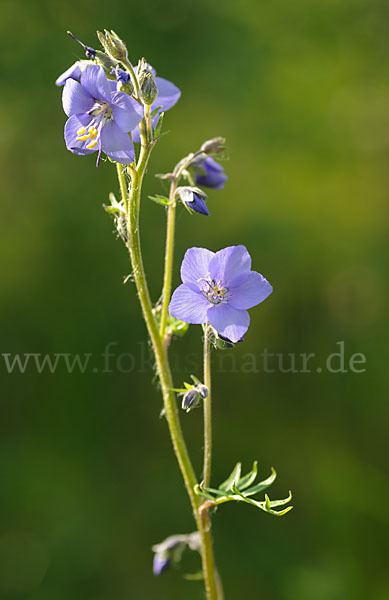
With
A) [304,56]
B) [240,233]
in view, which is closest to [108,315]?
[240,233]

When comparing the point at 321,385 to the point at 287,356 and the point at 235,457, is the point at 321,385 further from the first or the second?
the point at 235,457

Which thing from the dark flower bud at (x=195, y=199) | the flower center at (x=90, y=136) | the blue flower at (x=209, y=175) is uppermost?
the blue flower at (x=209, y=175)

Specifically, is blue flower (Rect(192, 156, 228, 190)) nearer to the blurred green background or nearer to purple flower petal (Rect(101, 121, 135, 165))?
purple flower petal (Rect(101, 121, 135, 165))

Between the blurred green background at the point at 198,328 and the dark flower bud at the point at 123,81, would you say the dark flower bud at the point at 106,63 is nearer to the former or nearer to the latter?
the dark flower bud at the point at 123,81

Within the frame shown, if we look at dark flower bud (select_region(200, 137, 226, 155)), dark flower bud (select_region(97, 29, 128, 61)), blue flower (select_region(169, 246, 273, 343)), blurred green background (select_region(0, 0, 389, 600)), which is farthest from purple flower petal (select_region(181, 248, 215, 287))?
blurred green background (select_region(0, 0, 389, 600))

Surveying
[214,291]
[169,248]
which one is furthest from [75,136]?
[214,291]

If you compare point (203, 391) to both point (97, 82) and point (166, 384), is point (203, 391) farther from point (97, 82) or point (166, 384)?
point (97, 82)

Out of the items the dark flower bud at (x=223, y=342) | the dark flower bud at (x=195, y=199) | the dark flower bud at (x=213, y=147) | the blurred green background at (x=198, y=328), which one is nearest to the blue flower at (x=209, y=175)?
the dark flower bud at (x=213, y=147)
